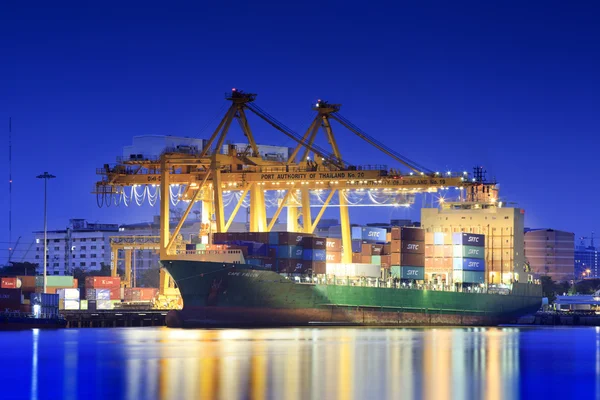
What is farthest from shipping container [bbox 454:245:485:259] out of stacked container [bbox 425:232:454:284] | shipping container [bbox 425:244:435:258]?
shipping container [bbox 425:244:435:258]

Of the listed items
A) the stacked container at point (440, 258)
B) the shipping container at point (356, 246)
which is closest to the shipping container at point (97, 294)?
the shipping container at point (356, 246)

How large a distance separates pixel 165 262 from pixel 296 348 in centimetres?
1708

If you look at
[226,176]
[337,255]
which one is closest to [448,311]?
[337,255]

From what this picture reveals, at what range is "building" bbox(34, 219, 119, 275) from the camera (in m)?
163

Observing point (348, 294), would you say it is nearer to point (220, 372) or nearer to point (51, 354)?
point (51, 354)

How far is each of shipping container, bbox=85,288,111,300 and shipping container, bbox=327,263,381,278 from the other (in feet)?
70.1

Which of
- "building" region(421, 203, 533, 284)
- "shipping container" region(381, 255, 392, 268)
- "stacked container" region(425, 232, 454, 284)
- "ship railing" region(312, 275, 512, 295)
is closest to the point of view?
"ship railing" region(312, 275, 512, 295)

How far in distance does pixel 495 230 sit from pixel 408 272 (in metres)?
12.0

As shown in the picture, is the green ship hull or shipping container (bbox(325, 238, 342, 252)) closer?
the green ship hull

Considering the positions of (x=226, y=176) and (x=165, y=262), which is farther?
(x=226, y=176)

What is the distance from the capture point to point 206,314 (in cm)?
6153

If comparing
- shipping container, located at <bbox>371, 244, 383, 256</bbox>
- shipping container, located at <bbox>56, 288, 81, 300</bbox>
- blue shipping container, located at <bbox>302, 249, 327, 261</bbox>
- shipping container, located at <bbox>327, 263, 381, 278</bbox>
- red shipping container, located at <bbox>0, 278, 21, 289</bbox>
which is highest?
shipping container, located at <bbox>371, 244, 383, 256</bbox>

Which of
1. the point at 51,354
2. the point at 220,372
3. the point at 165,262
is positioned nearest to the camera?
the point at 220,372

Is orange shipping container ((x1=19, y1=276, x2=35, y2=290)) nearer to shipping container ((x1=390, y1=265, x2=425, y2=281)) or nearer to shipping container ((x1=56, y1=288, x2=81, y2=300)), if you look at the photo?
shipping container ((x1=56, y1=288, x2=81, y2=300))
